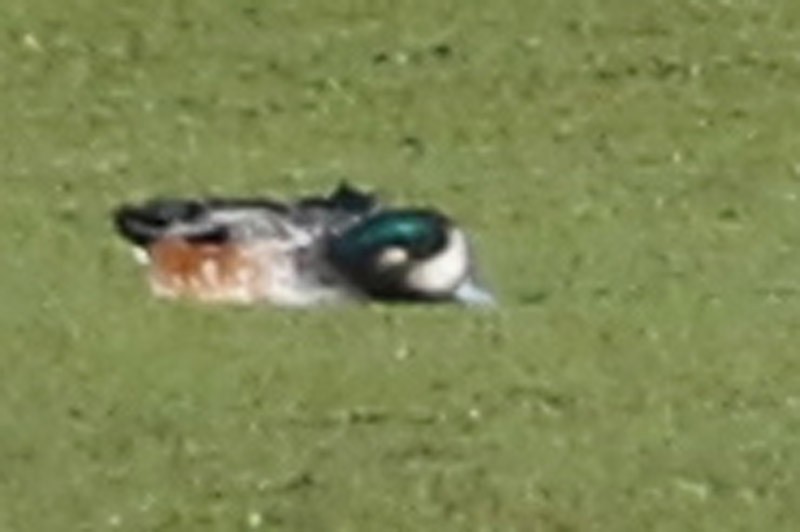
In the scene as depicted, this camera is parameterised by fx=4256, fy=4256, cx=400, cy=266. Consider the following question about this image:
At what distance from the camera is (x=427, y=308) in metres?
7.90

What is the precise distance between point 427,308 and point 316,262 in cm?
22

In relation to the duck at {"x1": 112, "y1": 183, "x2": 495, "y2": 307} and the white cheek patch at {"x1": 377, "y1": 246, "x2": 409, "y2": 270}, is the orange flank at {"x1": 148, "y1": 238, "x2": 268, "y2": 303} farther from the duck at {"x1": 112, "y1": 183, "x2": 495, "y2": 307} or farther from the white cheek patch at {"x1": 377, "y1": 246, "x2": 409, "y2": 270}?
the white cheek patch at {"x1": 377, "y1": 246, "x2": 409, "y2": 270}

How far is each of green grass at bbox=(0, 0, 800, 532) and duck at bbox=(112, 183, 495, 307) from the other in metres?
0.06

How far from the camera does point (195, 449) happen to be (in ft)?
23.6

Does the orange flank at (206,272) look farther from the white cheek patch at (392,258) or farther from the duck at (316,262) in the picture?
the white cheek patch at (392,258)

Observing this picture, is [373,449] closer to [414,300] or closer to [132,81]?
[414,300]

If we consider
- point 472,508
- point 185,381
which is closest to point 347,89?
point 185,381

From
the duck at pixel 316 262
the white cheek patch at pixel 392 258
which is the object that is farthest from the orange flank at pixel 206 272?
the white cheek patch at pixel 392 258

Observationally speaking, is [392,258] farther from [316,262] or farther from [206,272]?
[206,272]

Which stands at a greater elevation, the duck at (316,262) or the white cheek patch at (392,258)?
the white cheek patch at (392,258)

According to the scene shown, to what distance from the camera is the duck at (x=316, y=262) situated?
7.89m

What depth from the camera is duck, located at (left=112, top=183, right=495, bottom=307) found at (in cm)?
789

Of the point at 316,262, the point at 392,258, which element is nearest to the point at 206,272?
the point at 316,262

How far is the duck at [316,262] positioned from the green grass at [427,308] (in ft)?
0.19
